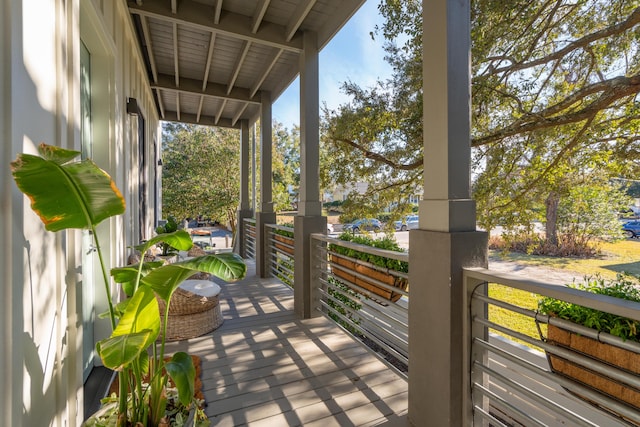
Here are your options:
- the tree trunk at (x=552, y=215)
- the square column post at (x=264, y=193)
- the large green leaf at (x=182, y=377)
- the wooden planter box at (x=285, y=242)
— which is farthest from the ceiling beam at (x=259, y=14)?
the tree trunk at (x=552, y=215)

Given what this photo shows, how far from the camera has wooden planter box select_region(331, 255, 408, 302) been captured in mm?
2678

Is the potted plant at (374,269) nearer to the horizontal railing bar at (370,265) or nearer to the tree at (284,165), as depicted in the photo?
the horizontal railing bar at (370,265)

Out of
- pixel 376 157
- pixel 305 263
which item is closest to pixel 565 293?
pixel 305 263

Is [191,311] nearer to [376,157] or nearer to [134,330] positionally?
[134,330]

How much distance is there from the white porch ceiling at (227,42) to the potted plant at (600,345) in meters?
3.19

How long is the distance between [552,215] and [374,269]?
→ 3.81m

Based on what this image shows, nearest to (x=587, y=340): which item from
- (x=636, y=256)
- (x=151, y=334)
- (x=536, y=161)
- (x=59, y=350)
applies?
(x=151, y=334)

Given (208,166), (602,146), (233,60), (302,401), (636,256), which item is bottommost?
(302,401)

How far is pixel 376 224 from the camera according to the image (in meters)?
6.41

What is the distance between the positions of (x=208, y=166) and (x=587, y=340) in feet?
36.6

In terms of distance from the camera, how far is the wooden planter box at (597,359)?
4.12 ft

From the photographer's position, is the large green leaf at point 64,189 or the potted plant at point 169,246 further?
the potted plant at point 169,246

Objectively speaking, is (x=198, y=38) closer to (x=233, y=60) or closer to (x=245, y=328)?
(x=233, y=60)

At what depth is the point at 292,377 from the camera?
245 centimetres
